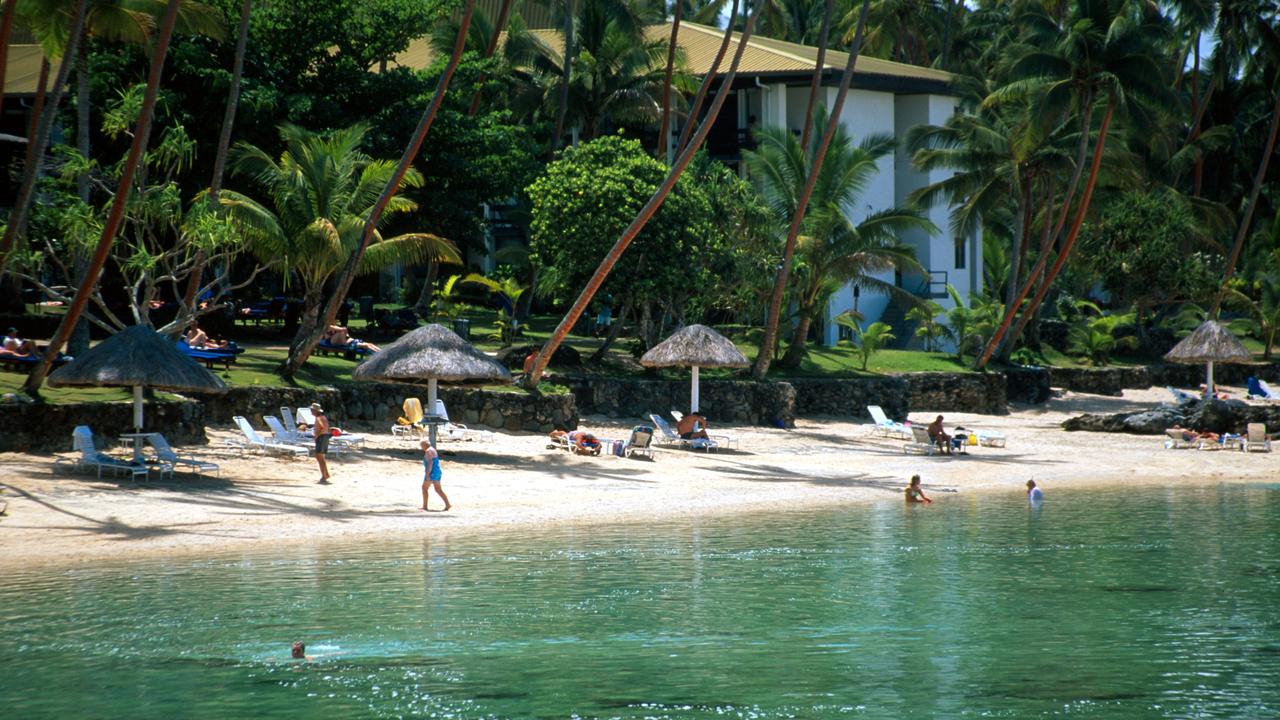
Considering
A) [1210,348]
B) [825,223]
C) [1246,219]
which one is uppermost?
[1246,219]

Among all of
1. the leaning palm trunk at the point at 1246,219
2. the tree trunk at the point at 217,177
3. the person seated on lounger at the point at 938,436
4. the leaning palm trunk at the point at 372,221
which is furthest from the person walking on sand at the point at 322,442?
the leaning palm trunk at the point at 1246,219

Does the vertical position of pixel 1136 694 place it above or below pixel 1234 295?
below

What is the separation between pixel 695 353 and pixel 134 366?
1154cm

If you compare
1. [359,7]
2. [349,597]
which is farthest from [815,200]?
[349,597]

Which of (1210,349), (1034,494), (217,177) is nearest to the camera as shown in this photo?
(1034,494)

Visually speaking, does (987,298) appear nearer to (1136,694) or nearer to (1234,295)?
(1234,295)

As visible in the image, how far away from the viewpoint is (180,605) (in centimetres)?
1393

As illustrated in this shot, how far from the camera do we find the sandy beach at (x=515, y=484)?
56.8 ft

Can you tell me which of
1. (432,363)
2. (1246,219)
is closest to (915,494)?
(432,363)

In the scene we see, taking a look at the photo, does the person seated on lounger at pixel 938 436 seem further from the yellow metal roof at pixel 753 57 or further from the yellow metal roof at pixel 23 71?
the yellow metal roof at pixel 23 71

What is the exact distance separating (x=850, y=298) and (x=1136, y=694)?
32.4 metres

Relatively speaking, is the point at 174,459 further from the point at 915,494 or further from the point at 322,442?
the point at 915,494

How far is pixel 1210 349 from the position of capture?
3541 centimetres

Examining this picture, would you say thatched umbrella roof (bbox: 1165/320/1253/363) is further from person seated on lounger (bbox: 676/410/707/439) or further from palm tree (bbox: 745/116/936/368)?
person seated on lounger (bbox: 676/410/707/439)
